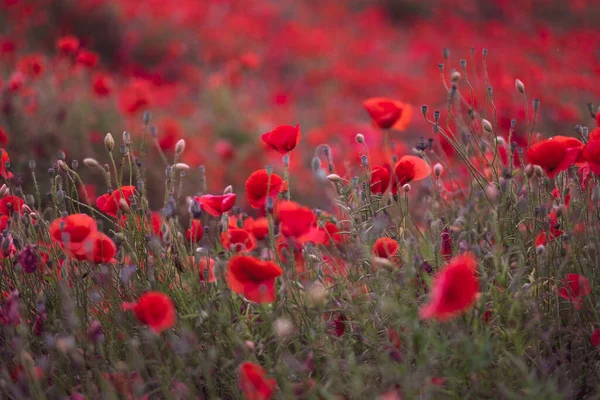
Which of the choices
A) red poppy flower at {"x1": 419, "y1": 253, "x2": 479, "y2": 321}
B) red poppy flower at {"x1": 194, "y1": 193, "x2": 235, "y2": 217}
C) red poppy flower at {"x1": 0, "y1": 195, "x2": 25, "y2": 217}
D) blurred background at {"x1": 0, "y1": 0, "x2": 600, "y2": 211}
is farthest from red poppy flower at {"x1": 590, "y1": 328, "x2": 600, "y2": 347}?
blurred background at {"x1": 0, "y1": 0, "x2": 600, "y2": 211}

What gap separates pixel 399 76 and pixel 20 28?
3.66 meters

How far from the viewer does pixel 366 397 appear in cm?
131

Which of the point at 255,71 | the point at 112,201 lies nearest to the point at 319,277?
the point at 112,201

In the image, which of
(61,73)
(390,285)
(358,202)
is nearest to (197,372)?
(390,285)

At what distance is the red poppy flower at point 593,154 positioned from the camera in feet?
4.68

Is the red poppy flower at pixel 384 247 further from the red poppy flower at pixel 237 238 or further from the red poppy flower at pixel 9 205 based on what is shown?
the red poppy flower at pixel 9 205

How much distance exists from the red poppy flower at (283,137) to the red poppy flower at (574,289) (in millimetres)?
720

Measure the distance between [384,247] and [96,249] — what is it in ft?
2.18

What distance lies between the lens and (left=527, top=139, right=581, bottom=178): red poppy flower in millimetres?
1419

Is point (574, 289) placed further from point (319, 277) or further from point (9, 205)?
point (9, 205)

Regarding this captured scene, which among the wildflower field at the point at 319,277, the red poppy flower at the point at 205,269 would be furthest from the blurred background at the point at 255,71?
the red poppy flower at the point at 205,269

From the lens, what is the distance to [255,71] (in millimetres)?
7250

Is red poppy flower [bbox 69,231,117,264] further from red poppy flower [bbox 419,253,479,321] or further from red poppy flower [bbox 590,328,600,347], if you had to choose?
red poppy flower [bbox 590,328,600,347]

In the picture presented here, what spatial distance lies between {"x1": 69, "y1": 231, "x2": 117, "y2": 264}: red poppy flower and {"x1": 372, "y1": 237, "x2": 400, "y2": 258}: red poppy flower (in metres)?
0.62
